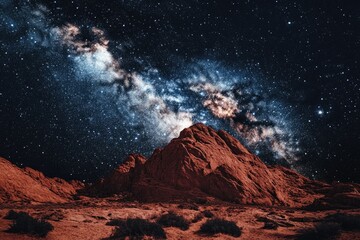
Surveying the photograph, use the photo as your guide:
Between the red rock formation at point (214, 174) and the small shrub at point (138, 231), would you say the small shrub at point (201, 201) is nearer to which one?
the red rock formation at point (214, 174)

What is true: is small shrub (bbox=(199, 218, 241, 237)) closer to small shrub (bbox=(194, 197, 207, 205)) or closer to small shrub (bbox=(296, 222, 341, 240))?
small shrub (bbox=(296, 222, 341, 240))

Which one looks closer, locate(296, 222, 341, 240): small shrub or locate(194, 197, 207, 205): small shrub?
locate(296, 222, 341, 240): small shrub

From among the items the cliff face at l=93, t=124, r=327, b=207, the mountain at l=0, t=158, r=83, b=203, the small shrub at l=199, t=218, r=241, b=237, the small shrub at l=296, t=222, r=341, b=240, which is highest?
the cliff face at l=93, t=124, r=327, b=207

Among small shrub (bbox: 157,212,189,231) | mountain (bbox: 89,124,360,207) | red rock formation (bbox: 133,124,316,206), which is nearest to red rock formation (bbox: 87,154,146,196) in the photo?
mountain (bbox: 89,124,360,207)

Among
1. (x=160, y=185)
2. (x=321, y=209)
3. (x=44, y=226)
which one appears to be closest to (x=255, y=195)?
(x=321, y=209)

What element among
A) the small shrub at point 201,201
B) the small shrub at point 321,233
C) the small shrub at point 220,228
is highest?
the small shrub at point 201,201

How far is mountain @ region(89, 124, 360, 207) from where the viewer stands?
101 feet

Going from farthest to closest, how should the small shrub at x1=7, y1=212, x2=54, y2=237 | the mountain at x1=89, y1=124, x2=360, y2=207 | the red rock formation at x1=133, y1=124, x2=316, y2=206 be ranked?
1. the red rock formation at x1=133, y1=124, x2=316, y2=206
2. the mountain at x1=89, y1=124, x2=360, y2=207
3. the small shrub at x1=7, y1=212, x2=54, y2=237

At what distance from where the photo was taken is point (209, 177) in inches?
1268

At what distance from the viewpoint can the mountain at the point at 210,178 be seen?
101ft

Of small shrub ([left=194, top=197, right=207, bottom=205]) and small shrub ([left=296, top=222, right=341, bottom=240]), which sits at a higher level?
small shrub ([left=194, top=197, right=207, bottom=205])

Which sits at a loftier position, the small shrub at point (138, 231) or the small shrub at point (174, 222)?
the small shrub at point (174, 222)

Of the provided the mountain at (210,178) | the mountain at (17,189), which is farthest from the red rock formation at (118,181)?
the mountain at (17,189)

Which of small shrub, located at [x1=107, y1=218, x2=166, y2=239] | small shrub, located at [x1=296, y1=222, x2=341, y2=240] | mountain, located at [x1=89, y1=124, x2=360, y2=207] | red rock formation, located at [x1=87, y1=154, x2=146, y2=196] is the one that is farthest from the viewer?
red rock formation, located at [x1=87, y1=154, x2=146, y2=196]
